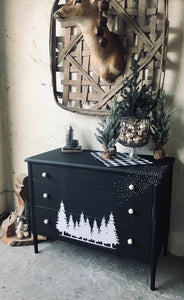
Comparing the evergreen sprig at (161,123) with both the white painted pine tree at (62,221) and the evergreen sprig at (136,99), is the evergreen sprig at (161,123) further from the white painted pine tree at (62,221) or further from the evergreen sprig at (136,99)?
the white painted pine tree at (62,221)

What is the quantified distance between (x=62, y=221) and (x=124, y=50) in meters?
1.34

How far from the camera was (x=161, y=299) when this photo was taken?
5.12 ft

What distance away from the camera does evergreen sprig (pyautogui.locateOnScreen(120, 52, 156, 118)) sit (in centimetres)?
168

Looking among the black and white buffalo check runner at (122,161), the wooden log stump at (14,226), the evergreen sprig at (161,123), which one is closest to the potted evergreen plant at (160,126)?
the evergreen sprig at (161,123)

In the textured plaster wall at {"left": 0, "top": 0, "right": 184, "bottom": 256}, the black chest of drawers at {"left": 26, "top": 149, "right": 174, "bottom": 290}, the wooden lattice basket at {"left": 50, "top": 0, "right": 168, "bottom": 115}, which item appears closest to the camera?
the black chest of drawers at {"left": 26, "top": 149, "right": 174, "bottom": 290}

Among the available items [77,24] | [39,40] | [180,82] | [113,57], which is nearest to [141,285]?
[180,82]

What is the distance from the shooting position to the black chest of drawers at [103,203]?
155 cm

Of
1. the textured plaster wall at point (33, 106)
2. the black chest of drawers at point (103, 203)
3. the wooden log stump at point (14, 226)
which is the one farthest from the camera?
the wooden log stump at point (14, 226)

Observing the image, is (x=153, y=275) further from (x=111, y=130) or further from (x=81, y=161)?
(x=111, y=130)

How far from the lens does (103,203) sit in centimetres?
167

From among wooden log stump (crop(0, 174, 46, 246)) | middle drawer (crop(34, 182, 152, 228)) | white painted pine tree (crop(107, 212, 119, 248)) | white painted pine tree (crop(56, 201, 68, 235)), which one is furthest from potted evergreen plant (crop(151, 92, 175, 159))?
wooden log stump (crop(0, 174, 46, 246))

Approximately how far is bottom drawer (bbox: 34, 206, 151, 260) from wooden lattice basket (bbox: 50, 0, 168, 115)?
2.75ft

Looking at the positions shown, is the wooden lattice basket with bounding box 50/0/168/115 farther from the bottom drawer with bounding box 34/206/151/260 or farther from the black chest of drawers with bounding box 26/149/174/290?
the bottom drawer with bounding box 34/206/151/260

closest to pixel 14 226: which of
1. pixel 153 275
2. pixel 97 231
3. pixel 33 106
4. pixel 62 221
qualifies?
pixel 62 221
